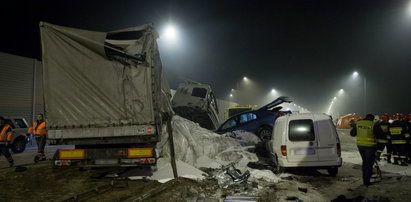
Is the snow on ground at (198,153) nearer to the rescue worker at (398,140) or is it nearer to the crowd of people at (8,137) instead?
the crowd of people at (8,137)

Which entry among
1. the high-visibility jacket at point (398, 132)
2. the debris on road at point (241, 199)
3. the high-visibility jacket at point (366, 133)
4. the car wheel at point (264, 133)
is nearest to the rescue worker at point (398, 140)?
the high-visibility jacket at point (398, 132)

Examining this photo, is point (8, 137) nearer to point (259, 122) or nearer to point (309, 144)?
point (309, 144)

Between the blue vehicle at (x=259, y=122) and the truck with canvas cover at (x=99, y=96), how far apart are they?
8100mm

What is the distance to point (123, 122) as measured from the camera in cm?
663

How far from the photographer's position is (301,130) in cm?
803

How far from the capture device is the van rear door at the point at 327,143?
7.75 metres

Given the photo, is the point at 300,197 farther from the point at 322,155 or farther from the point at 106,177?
the point at 106,177

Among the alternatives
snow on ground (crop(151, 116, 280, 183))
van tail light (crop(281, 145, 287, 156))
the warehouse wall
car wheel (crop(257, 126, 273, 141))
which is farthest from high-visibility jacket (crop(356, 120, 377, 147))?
the warehouse wall

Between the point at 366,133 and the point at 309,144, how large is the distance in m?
1.35

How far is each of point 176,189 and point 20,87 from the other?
60.1 ft

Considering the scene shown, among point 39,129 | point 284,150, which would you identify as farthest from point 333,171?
point 39,129

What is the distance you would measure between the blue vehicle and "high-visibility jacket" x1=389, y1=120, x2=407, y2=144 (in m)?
4.77

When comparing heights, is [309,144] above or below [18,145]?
above

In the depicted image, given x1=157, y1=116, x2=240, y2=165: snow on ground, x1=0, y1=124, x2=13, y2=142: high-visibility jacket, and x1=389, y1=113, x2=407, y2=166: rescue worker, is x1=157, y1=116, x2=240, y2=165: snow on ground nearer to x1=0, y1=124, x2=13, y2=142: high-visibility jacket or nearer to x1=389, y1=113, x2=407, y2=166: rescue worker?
x1=0, y1=124, x2=13, y2=142: high-visibility jacket
